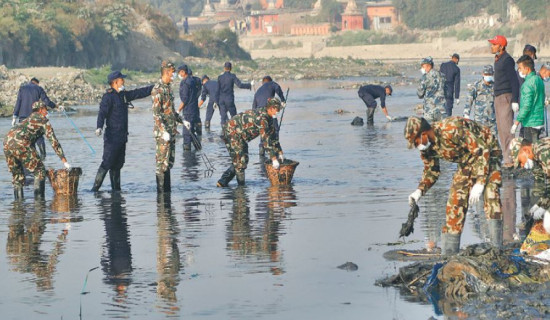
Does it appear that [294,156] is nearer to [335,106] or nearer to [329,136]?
[329,136]

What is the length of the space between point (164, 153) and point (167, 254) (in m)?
4.82

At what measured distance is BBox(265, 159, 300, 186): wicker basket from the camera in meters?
17.0

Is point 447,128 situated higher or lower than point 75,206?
higher

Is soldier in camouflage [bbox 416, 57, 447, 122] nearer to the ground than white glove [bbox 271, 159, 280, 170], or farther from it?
farther from it

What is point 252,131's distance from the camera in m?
16.4

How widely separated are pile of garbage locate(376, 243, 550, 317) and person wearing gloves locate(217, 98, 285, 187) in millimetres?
6445

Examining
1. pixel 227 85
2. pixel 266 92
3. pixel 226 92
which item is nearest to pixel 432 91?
pixel 266 92

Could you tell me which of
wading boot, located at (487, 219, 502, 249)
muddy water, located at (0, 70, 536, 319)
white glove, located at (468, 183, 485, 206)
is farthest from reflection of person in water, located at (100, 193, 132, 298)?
wading boot, located at (487, 219, 502, 249)

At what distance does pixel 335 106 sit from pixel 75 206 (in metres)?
27.9

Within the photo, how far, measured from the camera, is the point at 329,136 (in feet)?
91.2

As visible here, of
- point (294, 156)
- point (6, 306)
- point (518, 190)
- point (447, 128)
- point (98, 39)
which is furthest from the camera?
point (98, 39)

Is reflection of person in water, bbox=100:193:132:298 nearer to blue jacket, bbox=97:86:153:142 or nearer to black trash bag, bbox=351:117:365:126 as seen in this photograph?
blue jacket, bbox=97:86:153:142

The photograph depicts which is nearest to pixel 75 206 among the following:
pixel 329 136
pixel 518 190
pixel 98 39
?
pixel 518 190

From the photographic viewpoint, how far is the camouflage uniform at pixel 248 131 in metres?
16.2
